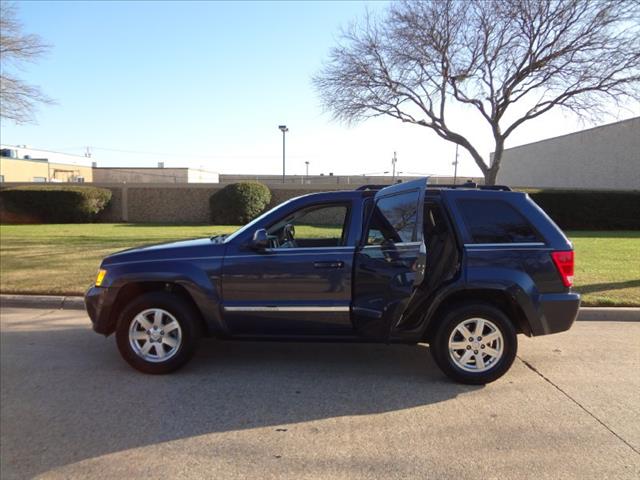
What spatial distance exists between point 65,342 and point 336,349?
3165 mm

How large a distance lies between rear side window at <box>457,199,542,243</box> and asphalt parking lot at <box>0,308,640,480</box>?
135 cm

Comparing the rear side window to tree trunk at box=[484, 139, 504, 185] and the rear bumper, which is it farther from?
tree trunk at box=[484, 139, 504, 185]

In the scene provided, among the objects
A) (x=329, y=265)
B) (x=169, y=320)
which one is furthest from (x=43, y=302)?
(x=329, y=265)

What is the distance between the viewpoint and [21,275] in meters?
8.77

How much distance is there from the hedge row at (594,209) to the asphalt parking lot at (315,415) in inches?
674

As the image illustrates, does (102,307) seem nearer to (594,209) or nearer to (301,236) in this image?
(301,236)

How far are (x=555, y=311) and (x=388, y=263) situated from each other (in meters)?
1.60

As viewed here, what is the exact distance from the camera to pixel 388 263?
4.25m

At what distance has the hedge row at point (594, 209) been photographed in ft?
67.8

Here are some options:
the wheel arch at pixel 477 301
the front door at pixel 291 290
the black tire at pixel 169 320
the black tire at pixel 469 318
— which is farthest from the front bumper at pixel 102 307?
the black tire at pixel 469 318

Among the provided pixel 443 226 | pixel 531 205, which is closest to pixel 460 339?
pixel 443 226

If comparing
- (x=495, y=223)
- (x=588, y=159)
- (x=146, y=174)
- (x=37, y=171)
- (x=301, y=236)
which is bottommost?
(x=301, y=236)

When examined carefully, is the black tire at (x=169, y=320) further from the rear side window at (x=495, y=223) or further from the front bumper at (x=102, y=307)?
the rear side window at (x=495, y=223)

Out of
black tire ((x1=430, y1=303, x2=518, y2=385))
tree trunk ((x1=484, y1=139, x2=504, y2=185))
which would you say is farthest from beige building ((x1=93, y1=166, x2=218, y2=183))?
black tire ((x1=430, y1=303, x2=518, y2=385))
